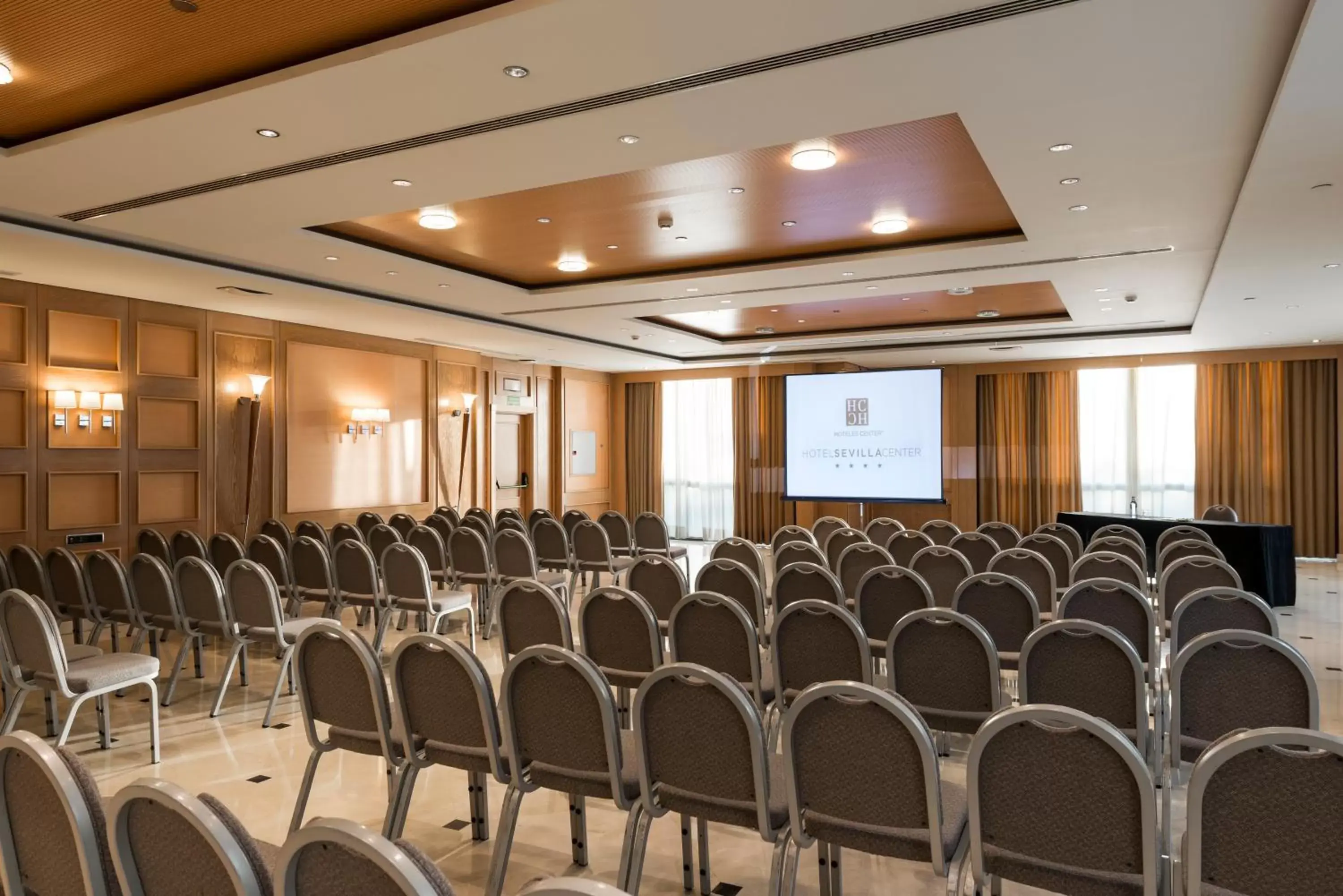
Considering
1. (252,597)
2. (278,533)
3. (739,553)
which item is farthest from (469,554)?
(739,553)

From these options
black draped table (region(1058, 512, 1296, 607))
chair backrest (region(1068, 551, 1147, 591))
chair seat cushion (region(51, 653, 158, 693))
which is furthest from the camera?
black draped table (region(1058, 512, 1296, 607))

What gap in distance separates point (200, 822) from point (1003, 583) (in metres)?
3.88

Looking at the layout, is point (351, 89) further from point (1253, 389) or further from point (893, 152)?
point (1253, 389)

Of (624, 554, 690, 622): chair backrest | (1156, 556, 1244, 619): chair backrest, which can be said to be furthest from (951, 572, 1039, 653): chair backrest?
(624, 554, 690, 622): chair backrest

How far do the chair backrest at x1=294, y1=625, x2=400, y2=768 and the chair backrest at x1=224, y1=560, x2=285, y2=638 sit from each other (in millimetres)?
2225

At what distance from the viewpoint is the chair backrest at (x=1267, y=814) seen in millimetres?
1904

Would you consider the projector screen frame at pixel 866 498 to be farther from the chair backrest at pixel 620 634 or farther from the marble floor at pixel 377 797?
the chair backrest at pixel 620 634

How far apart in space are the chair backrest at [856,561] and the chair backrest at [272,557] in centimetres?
426

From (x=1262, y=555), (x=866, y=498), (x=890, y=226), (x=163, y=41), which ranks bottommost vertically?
(x=1262, y=555)

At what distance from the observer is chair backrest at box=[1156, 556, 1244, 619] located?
5.29 m

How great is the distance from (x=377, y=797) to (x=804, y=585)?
8.24 ft

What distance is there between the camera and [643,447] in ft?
56.2

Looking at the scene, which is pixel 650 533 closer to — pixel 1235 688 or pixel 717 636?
pixel 717 636

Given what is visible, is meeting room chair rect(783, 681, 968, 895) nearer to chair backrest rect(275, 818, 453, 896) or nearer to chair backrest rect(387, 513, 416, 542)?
chair backrest rect(275, 818, 453, 896)
